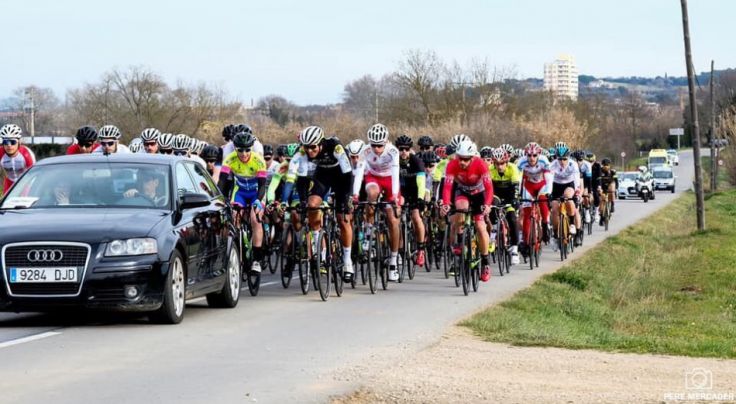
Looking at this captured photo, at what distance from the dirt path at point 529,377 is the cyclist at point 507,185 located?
1027 cm

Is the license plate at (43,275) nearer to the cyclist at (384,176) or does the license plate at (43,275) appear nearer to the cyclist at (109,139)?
the cyclist at (109,139)

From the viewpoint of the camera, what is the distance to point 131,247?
39.2 ft

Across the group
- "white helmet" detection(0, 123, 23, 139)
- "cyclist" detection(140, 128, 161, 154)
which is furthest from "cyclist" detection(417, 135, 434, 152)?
"white helmet" detection(0, 123, 23, 139)

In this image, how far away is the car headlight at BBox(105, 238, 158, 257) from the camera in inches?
466

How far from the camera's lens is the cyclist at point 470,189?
683 inches

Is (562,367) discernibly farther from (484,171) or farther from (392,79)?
(392,79)

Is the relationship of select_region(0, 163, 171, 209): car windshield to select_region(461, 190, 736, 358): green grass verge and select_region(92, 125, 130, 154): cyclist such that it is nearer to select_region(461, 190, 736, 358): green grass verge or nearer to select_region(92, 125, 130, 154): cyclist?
select_region(461, 190, 736, 358): green grass verge

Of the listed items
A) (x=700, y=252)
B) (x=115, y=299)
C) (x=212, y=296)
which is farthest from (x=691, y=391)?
(x=700, y=252)

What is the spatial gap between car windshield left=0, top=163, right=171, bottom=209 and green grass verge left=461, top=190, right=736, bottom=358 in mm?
3357

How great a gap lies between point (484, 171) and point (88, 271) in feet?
23.3

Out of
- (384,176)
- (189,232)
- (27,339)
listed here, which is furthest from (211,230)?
(384,176)

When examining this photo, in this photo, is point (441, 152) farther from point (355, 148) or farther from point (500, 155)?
point (355, 148)

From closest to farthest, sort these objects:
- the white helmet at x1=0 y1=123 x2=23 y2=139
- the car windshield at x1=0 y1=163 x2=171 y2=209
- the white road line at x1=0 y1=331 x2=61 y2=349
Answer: the white road line at x1=0 y1=331 x2=61 y2=349 → the car windshield at x1=0 y1=163 x2=171 y2=209 → the white helmet at x1=0 y1=123 x2=23 y2=139

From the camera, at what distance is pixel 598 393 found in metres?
8.80
